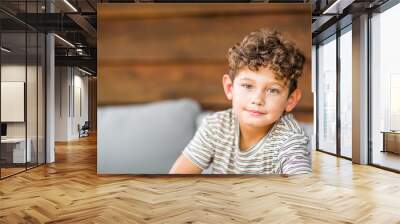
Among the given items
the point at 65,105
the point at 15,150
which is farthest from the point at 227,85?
the point at 65,105

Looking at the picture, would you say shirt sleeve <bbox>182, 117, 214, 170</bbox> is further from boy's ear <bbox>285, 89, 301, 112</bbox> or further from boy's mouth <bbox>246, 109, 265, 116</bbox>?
boy's ear <bbox>285, 89, 301, 112</bbox>

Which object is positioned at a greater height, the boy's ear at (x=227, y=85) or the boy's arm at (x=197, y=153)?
the boy's ear at (x=227, y=85)

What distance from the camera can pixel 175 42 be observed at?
6961 millimetres

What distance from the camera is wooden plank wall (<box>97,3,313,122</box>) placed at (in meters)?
6.91

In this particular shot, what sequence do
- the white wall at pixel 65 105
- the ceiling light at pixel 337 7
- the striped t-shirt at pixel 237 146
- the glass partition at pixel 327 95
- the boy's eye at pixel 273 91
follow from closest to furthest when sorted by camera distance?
the boy's eye at pixel 273 91 → the striped t-shirt at pixel 237 146 → the ceiling light at pixel 337 7 → the glass partition at pixel 327 95 → the white wall at pixel 65 105

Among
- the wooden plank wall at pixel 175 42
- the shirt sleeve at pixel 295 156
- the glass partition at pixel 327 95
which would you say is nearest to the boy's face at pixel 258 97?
the wooden plank wall at pixel 175 42

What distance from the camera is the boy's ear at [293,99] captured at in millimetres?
6863

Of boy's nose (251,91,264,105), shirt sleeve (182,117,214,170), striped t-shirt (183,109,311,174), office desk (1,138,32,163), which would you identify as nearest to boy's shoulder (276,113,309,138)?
striped t-shirt (183,109,311,174)

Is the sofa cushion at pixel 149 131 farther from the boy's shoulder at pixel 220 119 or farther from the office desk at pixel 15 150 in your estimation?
the office desk at pixel 15 150

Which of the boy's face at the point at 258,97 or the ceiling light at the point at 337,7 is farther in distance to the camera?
the ceiling light at the point at 337,7

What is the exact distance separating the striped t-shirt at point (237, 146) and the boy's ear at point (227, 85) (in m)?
0.28

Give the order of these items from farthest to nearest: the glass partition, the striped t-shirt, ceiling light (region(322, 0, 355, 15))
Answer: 1. the glass partition
2. ceiling light (region(322, 0, 355, 15))
3. the striped t-shirt

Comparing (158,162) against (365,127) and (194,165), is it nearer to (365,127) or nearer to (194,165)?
(194,165)

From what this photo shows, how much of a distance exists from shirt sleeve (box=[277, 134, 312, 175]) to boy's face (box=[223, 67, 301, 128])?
1.58 ft
